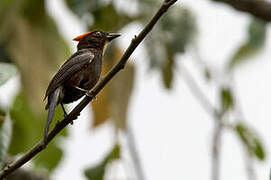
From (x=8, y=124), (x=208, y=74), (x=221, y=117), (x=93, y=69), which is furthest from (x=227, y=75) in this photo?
(x=8, y=124)

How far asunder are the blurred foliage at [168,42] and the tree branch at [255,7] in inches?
19.1

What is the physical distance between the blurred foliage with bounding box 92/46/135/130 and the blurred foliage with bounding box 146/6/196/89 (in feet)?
0.70

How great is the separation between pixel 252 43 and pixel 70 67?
7.89ft

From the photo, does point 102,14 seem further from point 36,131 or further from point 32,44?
point 36,131

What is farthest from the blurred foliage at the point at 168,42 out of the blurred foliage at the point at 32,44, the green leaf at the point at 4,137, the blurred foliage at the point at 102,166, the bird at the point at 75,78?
the green leaf at the point at 4,137

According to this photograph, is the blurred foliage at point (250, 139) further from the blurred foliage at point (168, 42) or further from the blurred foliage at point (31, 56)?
the blurred foliage at point (31, 56)

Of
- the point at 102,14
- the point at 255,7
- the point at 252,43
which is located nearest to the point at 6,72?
the point at 102,14

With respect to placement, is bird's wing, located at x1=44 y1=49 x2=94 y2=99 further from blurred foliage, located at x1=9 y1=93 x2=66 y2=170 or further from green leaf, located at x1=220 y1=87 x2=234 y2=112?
green leaf, located at x1=220 y1=87 x2=234 y2=112

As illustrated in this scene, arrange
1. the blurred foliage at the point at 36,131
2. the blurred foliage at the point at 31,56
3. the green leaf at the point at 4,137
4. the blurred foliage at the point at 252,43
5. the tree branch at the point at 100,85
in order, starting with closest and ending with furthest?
1. the tree branch at the point at 100,85
2. the green leaf at the point at 4,137
3. the blurred foliage at the point at 31,56
4. the blurred foliage at the point at 36,131
5. the blurred foliage at the point at 252,43

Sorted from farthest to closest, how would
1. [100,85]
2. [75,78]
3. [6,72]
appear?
[75,78] → [6,72] → [100,85]

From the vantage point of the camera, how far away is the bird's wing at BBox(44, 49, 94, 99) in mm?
3750

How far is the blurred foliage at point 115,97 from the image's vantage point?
4.90m

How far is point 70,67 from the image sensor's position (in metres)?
3.86

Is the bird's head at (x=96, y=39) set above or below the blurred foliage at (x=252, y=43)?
below
